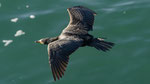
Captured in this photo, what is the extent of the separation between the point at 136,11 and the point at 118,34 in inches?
54.5

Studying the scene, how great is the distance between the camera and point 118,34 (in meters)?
12.7

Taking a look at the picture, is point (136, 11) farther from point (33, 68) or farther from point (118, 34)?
point (33, 68)

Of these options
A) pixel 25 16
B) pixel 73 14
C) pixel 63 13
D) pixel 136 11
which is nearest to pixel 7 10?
pixel 25 16

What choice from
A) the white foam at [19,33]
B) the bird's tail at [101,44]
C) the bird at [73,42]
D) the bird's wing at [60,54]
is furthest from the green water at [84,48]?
the bird's wing at [60,54]

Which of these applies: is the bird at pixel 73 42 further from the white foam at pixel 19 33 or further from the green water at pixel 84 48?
the white foam at pixel 19 33

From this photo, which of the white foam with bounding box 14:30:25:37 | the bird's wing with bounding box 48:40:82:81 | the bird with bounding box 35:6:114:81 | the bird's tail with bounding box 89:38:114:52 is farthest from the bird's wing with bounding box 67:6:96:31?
the white foam with bounding box 14:30:25:37

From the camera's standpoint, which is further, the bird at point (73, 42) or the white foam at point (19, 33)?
the white foam at point (19, 33)

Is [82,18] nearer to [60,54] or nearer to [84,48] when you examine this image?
[84,48]

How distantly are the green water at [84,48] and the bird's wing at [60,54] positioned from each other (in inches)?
58.4

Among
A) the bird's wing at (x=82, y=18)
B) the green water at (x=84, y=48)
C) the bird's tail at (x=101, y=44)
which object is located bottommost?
the green water at (x=84, y=48)

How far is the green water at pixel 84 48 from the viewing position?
11.4m

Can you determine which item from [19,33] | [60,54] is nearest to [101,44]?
[60,54]

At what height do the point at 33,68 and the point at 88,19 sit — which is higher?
the point at 88,19

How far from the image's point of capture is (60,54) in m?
9.79
